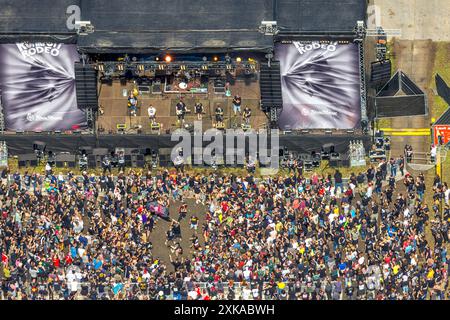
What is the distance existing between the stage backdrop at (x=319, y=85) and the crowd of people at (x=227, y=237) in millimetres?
3122

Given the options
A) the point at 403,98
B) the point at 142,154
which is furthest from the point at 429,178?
the point at 142,154

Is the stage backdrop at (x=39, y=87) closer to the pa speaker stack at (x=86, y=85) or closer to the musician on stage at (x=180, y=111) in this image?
the pa speaker stack at (x=86, y=85)

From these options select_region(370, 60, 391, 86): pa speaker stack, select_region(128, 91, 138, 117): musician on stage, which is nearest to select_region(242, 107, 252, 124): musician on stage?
select_region(128, 91, 138, 117): musician on stage

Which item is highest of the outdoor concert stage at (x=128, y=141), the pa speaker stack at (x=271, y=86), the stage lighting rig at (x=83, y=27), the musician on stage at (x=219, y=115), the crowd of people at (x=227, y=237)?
the stage lighting rig at (x=83, y=27)

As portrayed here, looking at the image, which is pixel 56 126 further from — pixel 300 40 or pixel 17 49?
pixel 300 40

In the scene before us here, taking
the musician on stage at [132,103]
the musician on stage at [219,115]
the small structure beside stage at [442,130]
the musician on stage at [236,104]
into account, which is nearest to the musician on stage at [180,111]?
the musician on stage at [219,115]

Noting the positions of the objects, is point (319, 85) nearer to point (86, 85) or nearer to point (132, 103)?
point (132, 103)

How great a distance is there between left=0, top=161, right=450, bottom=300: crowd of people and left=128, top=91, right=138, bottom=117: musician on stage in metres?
3.75

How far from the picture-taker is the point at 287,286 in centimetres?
10462

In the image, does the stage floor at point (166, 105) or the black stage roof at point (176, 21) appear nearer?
the black stage roof at point (176, 21)

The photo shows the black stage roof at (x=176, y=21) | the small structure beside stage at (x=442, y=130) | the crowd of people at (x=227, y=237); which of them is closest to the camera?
the crowd of people at (x=227, y=237)

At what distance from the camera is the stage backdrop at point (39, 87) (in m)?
110

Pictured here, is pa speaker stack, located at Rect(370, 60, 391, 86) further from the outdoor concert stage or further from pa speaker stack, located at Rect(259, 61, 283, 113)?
pa speaker stack, located at Rect(259, 61, 283, 113)
